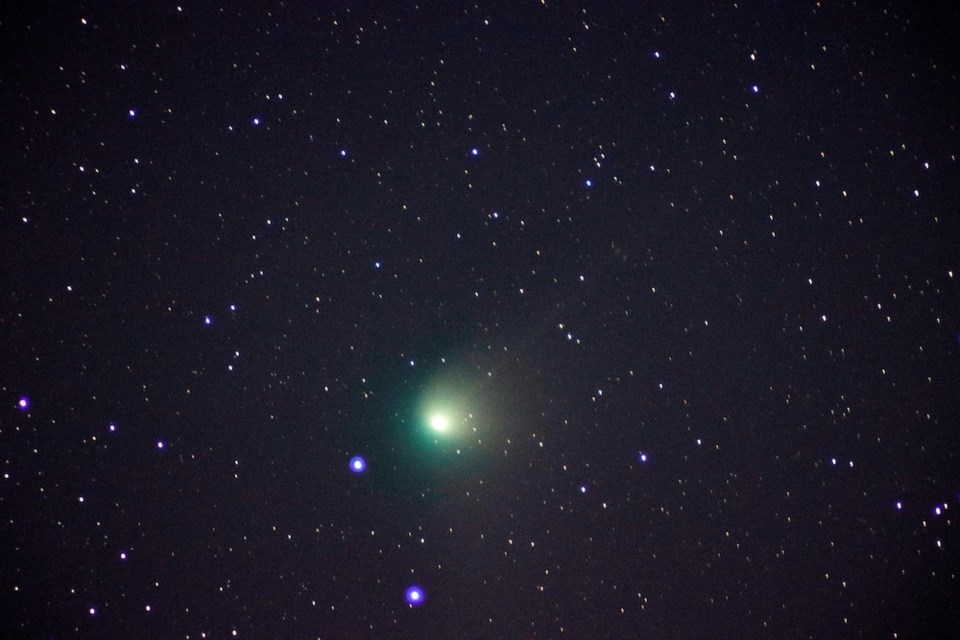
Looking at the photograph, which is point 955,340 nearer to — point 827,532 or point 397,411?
point 827,532

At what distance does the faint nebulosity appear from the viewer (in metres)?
0.48

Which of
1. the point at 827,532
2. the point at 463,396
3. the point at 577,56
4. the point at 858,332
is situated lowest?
the point at 827,532

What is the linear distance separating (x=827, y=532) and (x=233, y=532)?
0.58 m

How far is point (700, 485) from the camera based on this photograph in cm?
50

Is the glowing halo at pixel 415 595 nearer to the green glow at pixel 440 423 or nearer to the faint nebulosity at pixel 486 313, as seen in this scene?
the faint nebulosity at pixel 486 313

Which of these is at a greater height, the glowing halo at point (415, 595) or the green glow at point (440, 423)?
the green glow at point (440, 423)

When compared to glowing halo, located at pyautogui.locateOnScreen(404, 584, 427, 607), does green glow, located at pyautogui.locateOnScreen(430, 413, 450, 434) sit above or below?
above

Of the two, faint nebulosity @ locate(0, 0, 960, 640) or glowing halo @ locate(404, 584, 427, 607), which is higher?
faint nebulosity @ locate(0, 0, 960, 640)

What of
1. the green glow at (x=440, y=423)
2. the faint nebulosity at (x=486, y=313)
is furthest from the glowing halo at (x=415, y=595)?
the green glow at (x=440, y=423)

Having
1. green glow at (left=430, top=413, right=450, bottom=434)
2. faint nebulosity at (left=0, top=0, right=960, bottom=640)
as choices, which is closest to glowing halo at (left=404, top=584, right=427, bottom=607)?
faint nebulosity at (left=0, top=0, right=960, bottom=640)

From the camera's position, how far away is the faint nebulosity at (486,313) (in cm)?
48

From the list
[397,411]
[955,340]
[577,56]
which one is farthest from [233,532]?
[955,340]

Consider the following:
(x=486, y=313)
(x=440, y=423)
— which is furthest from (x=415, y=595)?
(x=486, y=313)

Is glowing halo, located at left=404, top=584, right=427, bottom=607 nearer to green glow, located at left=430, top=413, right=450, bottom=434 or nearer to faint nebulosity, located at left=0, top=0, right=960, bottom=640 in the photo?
faint nebulosity, located at left=0, top=0, right=960, bottom=640
